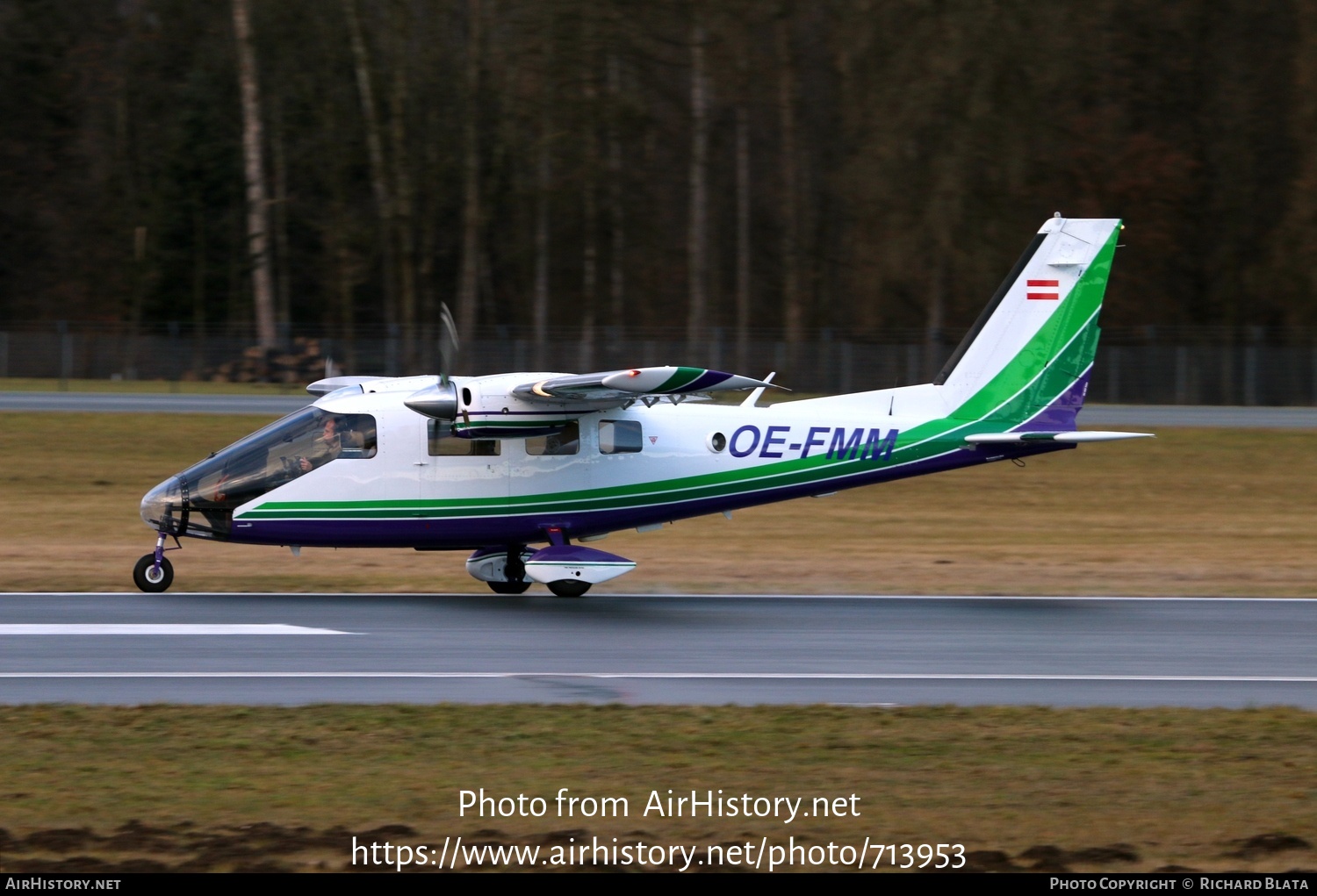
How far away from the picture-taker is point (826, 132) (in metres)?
46.8

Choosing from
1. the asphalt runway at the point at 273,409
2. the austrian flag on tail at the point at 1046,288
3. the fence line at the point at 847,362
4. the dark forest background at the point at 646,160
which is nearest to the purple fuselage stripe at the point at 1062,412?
the austrian flag on tail at the point at 1046,288

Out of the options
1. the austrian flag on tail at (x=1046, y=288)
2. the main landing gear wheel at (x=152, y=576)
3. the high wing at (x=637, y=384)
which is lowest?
the main landing gear wheel at (x=152, y=576)

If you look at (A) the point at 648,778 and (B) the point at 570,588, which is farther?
(B) the point at 570,588

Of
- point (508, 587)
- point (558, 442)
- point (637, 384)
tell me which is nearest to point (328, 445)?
point (558, 442)

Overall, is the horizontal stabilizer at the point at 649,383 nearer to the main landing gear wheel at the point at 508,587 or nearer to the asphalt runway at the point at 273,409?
the main landing gear wheel at the point at 508,587

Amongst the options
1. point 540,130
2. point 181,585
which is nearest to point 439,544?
point 181,585

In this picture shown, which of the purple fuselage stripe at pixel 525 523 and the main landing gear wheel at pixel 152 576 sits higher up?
the purple fuselage stripe at pixel 525 523

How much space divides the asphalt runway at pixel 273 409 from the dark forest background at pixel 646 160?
168 inches

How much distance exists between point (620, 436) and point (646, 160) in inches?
1243

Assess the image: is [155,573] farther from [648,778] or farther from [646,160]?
[646,160]

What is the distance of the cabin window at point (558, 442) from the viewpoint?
16.3m

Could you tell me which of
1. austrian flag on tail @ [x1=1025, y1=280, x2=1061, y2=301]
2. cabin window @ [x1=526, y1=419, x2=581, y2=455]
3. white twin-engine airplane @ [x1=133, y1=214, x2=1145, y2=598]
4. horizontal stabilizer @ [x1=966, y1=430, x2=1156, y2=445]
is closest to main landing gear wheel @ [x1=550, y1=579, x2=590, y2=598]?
white twin-engine airplane @ [x1=133, y1=214, x2=1145, y2=598]

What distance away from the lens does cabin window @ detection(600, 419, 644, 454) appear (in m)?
16.5

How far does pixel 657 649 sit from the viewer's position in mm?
13211
